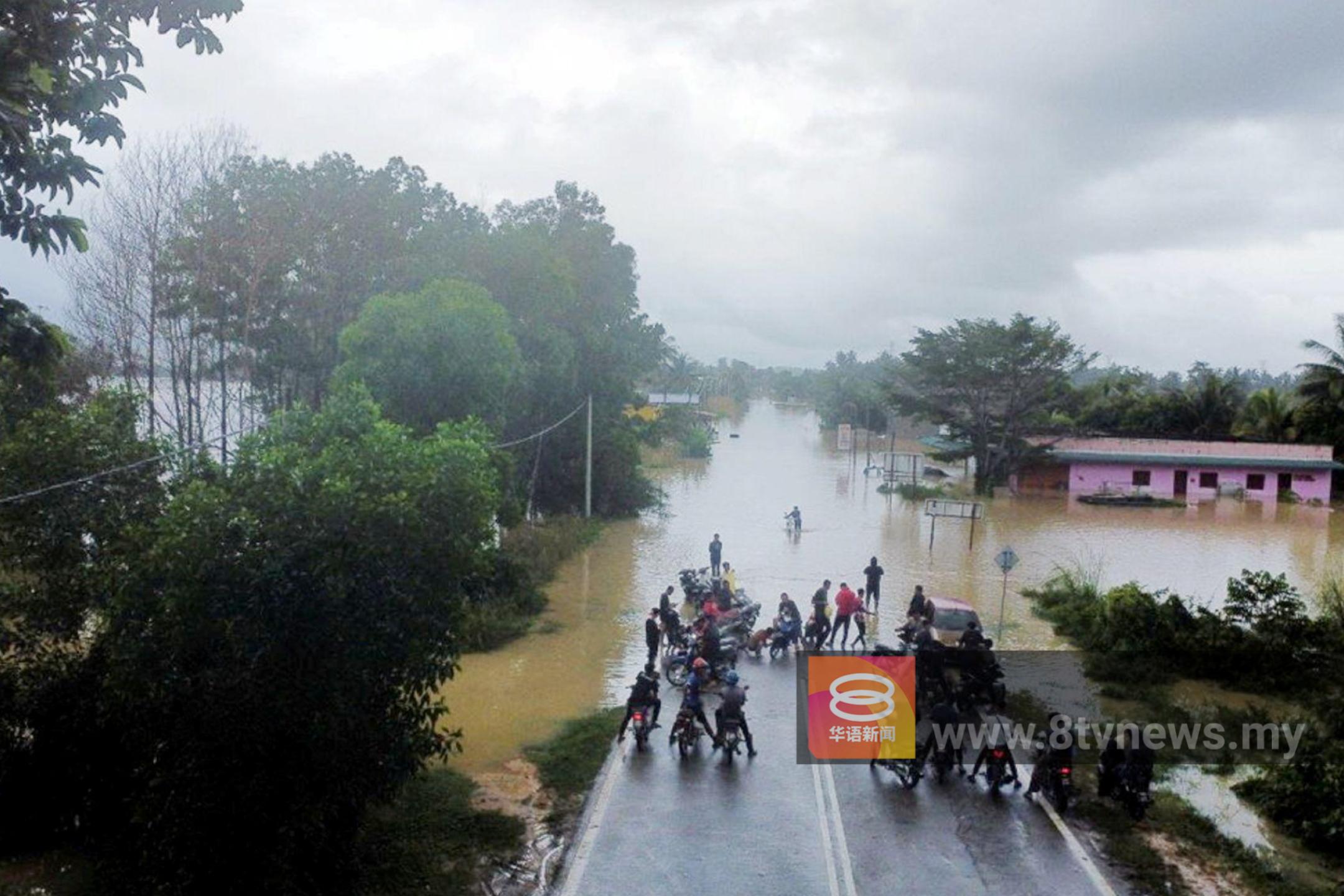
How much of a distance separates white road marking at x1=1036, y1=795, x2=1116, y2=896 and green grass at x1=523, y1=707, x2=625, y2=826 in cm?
503

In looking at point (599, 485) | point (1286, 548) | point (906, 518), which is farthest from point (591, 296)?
point (1286, 548)

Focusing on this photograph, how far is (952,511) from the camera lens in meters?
42.9

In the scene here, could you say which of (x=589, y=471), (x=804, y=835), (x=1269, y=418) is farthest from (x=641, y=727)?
(x=1269, y=418)

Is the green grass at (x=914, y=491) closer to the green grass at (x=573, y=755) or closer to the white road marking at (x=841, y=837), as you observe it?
the green grass at (x=573, y=755)

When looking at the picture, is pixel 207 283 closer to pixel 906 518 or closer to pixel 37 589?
pixel 37 589

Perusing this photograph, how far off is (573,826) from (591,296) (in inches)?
1182

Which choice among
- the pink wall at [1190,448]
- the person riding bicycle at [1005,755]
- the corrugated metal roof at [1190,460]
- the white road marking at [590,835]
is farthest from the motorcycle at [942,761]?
the corrugated metal roof at [1190,460]

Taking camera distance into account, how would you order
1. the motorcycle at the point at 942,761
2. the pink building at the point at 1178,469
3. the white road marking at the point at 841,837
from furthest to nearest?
the pink building at the point at 1178,469 → the motorcycle at the point at 942,761 → the white road marking at the point at 841,837

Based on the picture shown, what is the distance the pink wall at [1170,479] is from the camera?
53688mm

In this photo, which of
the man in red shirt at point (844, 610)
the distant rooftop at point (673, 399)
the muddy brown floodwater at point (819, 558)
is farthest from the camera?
the distant rooftop at point (673, 399)

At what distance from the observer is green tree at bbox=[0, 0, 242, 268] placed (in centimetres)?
570

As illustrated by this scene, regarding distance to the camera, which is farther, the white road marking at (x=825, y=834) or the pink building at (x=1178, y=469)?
the pink building at (x=1178, y=469)

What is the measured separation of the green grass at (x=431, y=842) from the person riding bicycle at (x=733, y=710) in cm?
287

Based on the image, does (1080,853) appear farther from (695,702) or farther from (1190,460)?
(1190,460)
